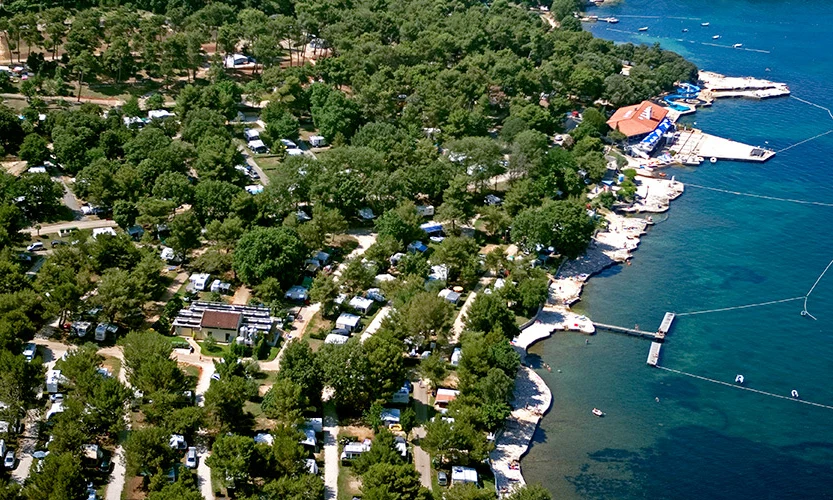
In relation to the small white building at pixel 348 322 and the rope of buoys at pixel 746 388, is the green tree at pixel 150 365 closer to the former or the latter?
the small white building at pixel 348 322

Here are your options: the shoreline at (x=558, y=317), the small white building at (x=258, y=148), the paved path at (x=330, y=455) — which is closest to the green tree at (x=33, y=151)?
the small white building at (x=258, y=148)

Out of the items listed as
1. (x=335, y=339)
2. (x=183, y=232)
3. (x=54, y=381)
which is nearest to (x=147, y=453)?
(x=54, y=381)

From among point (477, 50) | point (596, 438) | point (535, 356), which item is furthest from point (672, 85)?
point (596, 438)

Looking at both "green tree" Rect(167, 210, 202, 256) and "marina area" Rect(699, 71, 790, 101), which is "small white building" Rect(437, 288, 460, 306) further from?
"marina area" Rect(699, 71, 790, 101)

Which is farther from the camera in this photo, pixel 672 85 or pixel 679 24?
pixel 679 24

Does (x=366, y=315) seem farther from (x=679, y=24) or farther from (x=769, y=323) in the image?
(x=679, y=24)

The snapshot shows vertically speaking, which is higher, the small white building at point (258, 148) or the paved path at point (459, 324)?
the small white building at point (258, 148)
